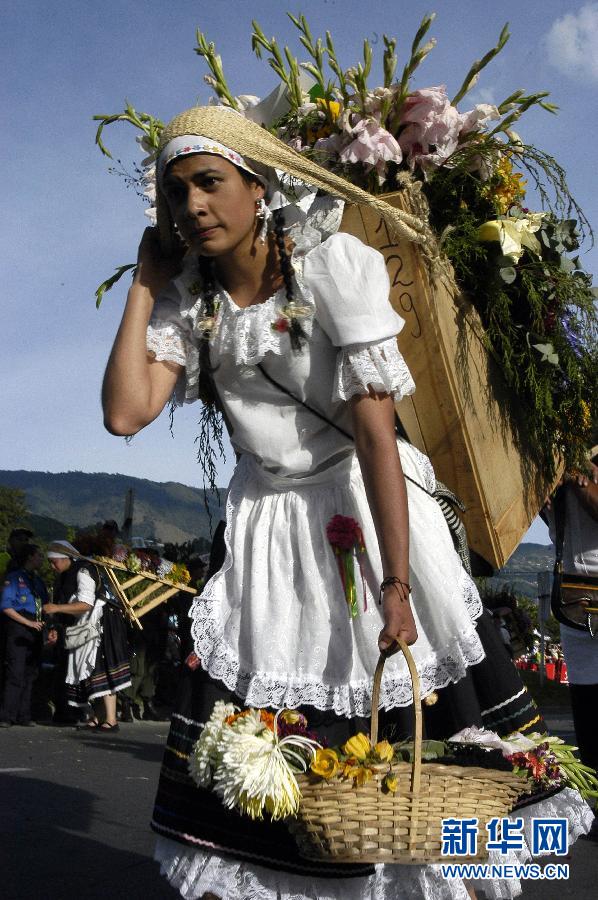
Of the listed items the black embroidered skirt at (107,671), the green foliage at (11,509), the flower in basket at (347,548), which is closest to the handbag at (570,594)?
the flower in basket at (347,548)

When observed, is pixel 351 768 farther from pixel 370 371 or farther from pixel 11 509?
pixel 11 509

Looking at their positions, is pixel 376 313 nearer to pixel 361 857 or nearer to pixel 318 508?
pixel 318 508

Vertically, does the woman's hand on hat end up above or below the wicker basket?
above

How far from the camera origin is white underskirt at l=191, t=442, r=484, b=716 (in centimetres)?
301

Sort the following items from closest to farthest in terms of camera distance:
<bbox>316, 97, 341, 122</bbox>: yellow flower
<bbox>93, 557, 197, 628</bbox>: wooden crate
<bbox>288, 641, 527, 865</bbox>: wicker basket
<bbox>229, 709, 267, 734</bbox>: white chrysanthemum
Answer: <bbox>288, 641, 527, 865</bbox>: wicker basket, <bbox>229, 709, 267, 734</bbox>: white chrysanthemum, <bbox>316, 97, 341, 122</bbox>: yellow flower, <bbox>93, 557, 197, 628</bbox>: wooden crate

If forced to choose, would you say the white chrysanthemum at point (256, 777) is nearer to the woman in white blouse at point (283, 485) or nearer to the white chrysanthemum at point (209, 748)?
the white chrysanthemum at point (209, 748)

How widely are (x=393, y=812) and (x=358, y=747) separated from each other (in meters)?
0.18

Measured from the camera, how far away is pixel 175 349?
129 inches

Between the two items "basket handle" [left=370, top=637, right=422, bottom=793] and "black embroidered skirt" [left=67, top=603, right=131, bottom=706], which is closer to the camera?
"basket handle" [left=370, top=637, right=422, bottom=793]

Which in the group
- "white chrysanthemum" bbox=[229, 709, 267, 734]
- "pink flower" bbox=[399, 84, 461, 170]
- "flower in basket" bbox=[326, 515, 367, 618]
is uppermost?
"pink flower" bbox=[399, 84, 461, 170]


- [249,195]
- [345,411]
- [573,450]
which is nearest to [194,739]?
[345,411]

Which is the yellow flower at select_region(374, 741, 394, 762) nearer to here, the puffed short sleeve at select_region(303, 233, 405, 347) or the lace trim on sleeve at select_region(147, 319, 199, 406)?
the puffed short sleeve at select_region(303, 233, 405, 347)

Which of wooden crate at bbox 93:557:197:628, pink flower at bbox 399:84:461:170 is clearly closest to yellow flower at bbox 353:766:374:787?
wooden crate at bbox 93:557:197:628

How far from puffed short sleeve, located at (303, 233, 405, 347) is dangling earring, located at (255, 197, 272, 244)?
0.65 ft
